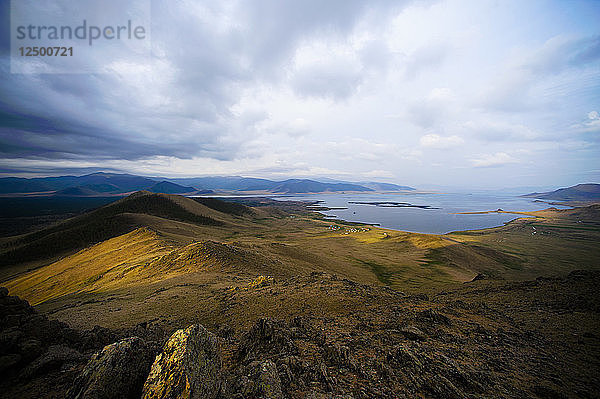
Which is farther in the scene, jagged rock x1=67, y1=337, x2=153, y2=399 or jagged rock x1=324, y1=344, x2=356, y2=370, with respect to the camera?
jagged rock x1=324, y1=344, x2=356, y2=370

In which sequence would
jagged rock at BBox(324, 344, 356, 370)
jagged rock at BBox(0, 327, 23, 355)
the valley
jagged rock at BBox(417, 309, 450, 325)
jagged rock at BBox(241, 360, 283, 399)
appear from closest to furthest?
jagged rock at BBox(241, 360, 283, 399) → the valley → jagged rock at BBox(0, 327, 23, 355) → jagged rock at BBox(324, 344, 356, 370) → jagged rock at BBox(417, 309, 450, 325)

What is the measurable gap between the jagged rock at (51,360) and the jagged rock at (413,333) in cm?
967

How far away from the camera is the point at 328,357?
6227mm

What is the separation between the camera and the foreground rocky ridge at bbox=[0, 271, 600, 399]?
4.42 m

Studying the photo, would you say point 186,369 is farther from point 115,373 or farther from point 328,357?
point 328,357

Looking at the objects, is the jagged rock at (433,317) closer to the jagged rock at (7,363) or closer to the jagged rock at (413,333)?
the jagged rock at (413,333)

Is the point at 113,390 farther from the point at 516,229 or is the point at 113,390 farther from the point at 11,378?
the point at 516,229

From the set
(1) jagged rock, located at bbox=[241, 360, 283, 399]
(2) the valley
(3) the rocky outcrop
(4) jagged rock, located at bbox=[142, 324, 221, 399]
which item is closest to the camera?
(4) jagged rock, located at bbox=[142, 324, 221, 399]

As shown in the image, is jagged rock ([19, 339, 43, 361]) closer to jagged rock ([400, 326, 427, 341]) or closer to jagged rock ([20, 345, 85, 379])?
jagged rock ([20, 345, 85, 379])

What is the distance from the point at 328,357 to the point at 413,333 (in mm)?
3288

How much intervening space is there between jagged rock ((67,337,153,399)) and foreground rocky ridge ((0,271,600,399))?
18mm

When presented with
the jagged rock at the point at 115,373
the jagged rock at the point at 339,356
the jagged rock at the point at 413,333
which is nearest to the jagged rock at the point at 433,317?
the jagged rock at the point at 413,333

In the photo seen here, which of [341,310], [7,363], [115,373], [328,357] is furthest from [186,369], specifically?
[341,310]

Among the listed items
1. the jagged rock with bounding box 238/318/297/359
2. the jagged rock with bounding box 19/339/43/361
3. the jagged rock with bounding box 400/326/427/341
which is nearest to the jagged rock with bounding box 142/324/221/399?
the jagged rock with bounding box 238/318/297/359
